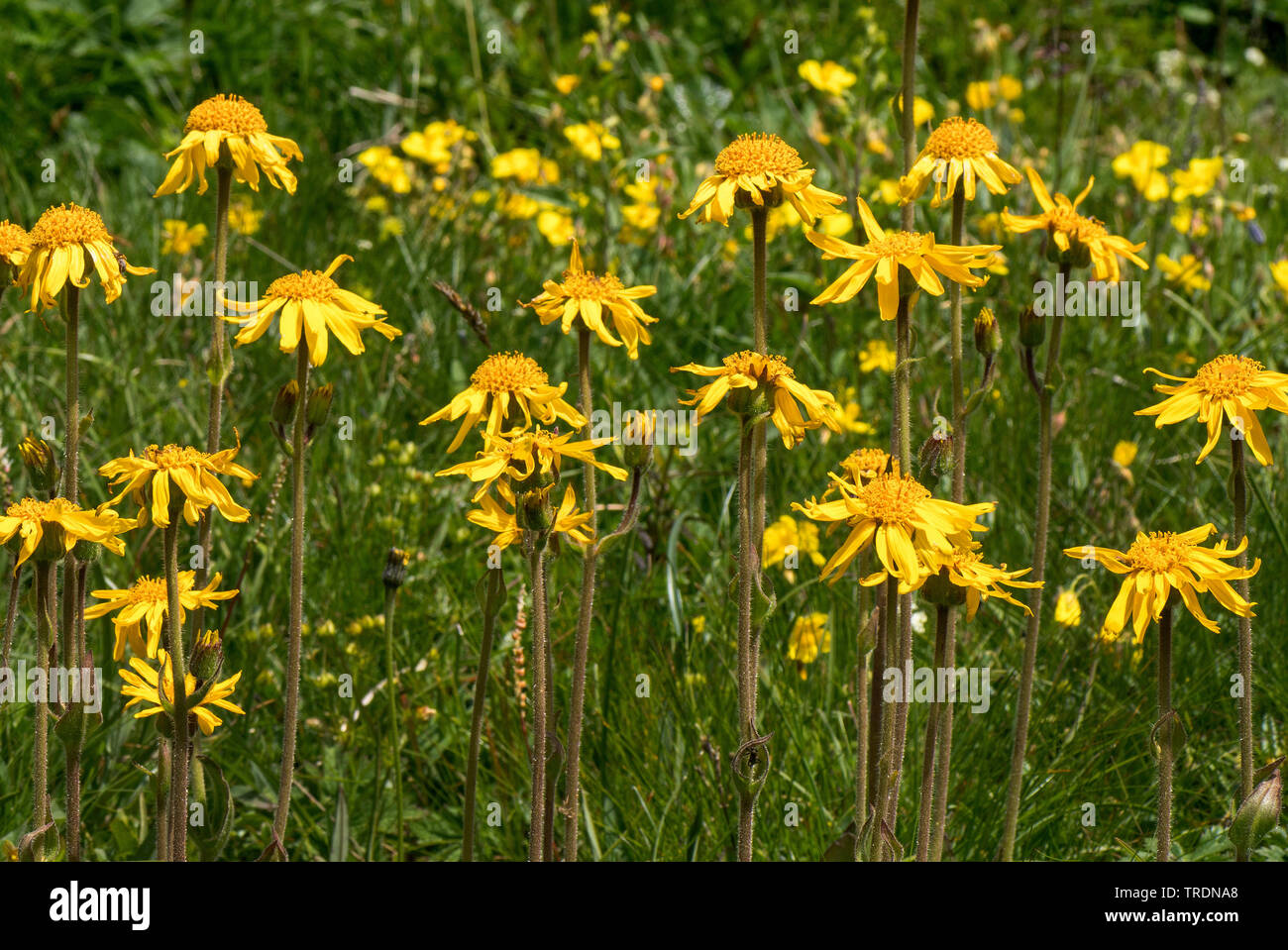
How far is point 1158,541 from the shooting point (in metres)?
1.90

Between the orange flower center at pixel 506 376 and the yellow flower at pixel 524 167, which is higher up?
the yellow flower at pixel 524 167

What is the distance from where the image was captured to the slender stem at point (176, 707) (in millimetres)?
1744

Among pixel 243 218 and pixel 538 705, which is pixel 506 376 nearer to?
pixel 538 705

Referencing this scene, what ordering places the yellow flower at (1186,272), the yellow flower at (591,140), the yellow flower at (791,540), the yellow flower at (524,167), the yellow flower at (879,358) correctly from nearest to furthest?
the yellow flower at (791,540), the yellow flower at (879,358), the yellow flower at (1186,272), the yellow flower at (591,140), the yellow flower at (524,167)

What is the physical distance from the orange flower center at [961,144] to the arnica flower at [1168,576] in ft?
2.26

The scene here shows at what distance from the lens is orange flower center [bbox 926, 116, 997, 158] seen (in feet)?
7.20

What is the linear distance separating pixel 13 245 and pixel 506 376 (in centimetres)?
76

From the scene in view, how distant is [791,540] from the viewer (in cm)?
324

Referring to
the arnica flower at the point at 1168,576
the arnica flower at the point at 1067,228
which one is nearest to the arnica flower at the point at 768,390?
the arnica flower at the point at 1168,576

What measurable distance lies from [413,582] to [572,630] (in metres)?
0.47

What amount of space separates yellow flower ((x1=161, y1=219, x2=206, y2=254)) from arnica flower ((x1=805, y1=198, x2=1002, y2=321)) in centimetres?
294

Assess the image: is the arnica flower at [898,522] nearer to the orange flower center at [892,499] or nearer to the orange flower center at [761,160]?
the orange flower center at [892,499]

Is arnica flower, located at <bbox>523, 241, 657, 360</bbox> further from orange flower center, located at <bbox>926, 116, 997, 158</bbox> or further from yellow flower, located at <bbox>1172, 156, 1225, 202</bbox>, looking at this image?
yellow flower, located at <bbox>1172, 156, 1225, 202</bbox>
